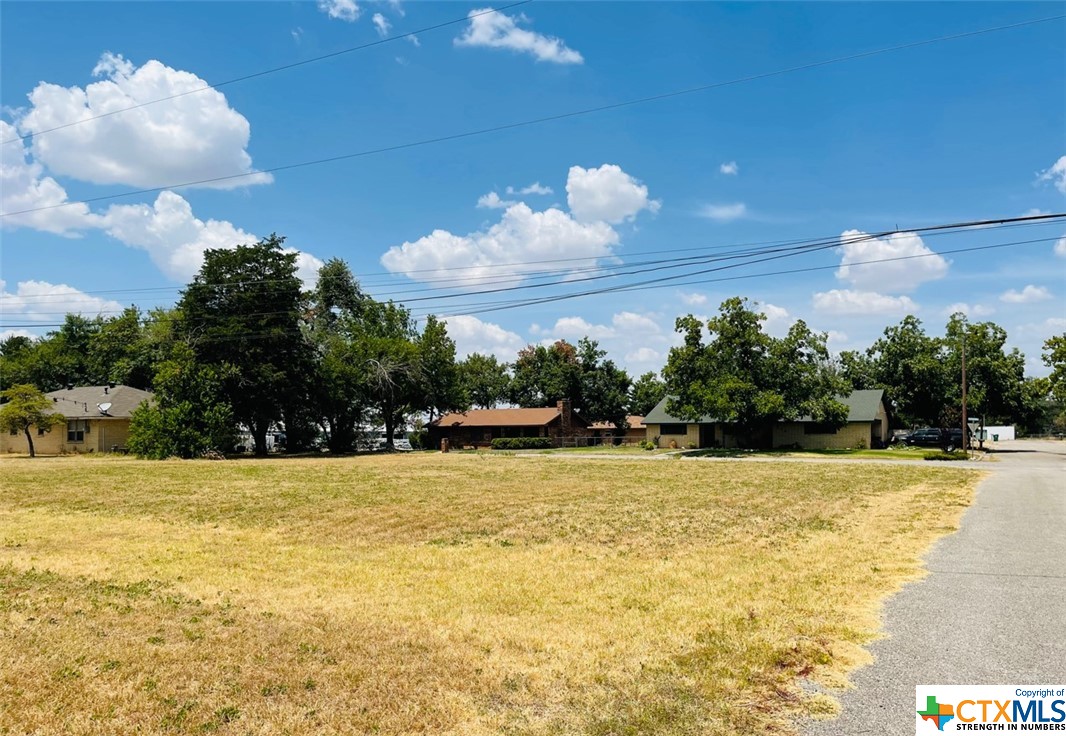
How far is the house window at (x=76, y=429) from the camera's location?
158 feet

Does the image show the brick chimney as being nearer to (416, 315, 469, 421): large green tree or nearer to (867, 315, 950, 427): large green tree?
(416, 315, 469, 421): large green tree

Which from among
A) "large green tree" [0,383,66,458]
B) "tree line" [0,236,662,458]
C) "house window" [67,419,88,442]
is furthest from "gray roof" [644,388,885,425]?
"large green tree" [0,383,66,458]

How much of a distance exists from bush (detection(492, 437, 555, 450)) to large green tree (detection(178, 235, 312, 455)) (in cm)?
2195

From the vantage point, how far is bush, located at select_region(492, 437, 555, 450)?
62.9 meters

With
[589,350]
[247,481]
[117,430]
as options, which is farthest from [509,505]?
[589,350]

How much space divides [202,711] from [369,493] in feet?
49.7

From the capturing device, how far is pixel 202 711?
4871 millimetres

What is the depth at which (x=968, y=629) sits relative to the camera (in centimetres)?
676

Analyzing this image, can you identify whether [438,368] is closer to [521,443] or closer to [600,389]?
[521,443]

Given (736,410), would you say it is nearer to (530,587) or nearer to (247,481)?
(247,481)

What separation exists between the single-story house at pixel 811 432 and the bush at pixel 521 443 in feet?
33.1

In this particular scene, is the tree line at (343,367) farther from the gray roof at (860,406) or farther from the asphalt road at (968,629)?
the asphalt road at (968,629)

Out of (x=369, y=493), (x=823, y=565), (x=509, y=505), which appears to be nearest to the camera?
(x=823, y=565)

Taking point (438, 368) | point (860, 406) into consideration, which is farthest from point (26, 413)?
point (860, 406)
